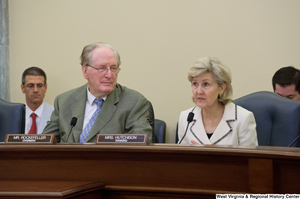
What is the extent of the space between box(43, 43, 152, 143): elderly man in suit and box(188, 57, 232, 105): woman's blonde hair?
0.38m

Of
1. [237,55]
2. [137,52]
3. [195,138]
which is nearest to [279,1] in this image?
[237,55]

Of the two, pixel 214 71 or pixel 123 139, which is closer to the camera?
pixel 123 139

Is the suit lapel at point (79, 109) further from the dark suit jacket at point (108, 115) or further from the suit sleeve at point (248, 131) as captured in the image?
the suit sleeve at point (248, 131)

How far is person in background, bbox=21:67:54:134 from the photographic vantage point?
355 centimetres

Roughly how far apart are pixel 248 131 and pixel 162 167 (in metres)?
1.01

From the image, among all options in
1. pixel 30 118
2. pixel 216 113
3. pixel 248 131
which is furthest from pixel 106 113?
pixel 30 118

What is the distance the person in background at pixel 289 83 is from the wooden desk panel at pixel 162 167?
167cm

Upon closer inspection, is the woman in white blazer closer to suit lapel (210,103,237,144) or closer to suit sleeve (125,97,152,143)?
suit lapel (210,103,237,144)

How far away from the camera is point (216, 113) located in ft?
7.80

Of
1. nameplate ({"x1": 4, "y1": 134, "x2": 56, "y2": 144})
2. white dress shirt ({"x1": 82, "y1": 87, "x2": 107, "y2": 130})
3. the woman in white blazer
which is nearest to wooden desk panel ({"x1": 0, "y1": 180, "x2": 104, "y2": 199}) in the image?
nameplate ({"x1": 4, "y1": 134, "x2": 56, "y2": 144})

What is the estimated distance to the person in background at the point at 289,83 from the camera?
2847 millimetres

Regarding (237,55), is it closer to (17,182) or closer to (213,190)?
(213,190)

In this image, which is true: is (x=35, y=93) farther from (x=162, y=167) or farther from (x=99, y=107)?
(x=162, y=167)

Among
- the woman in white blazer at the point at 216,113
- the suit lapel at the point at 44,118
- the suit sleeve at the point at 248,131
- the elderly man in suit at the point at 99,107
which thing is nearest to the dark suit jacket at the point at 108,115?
the elderly man in suit at the point at 99,107
